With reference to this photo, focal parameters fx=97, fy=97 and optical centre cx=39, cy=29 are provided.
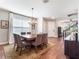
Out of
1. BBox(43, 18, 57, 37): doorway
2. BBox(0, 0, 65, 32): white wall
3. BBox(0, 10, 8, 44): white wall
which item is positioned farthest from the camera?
BBox(43, 18, 57, 37): doorway

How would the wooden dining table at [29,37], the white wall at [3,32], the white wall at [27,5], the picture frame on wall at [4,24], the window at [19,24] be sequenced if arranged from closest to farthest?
the wooden dining table at [29,37]
the white wall at [27,5]
the white wall at [3,32]
the picture frame on wall at [4,24]
the window at [19,24]

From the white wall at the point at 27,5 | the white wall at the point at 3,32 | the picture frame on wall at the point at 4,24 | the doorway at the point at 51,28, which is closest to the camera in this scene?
the white wall at the point at 27,5

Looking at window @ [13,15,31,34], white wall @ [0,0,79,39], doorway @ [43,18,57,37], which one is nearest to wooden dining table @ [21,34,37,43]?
white wall @ [0,0,79,39]

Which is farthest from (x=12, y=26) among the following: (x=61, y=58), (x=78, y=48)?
(x=78, y=48)

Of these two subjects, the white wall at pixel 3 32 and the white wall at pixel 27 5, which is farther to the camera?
the white wall at pixel 3 32

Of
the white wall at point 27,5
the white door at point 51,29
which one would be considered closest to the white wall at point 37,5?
the white wall at point 27,5

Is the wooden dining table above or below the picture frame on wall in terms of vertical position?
below

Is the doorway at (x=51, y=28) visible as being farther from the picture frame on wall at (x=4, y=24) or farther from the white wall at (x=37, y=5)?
the picture frame on wall at (x=4, y=24)

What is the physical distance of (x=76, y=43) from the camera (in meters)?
3.85

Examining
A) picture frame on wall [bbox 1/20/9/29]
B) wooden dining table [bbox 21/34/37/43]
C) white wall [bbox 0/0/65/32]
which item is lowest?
wooden dining table [bbox 21/34/37/43]

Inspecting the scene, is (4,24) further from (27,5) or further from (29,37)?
(29,37)

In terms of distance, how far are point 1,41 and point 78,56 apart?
17.9 feet

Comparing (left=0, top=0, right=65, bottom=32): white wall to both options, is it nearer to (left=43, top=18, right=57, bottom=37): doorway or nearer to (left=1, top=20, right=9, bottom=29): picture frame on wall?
(left=1, top=20, right=9, bottom=29): picture frame on wall

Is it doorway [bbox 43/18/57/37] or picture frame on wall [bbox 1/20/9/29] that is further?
doorway [bbox 43/18/57/37]
